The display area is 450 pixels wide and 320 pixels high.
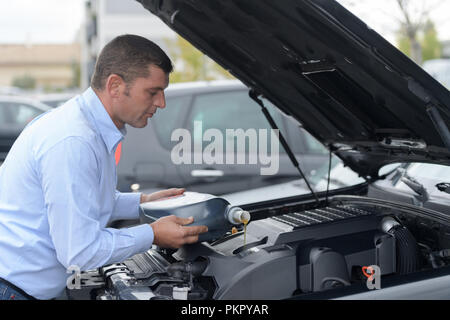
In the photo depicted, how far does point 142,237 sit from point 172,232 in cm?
11

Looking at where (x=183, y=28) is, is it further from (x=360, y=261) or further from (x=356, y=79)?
(x=360, y=261)

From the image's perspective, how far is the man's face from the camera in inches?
79.0

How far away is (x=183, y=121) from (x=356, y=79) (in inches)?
112

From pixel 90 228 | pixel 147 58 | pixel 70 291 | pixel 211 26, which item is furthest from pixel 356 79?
pixel 70 291

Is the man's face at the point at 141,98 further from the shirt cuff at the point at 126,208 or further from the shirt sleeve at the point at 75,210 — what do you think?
the shirt cuff at the point at 126,208

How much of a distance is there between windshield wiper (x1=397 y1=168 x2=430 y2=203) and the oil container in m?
0.98

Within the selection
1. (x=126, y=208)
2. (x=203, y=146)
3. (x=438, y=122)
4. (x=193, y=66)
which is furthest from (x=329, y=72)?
(x=193, y=66)

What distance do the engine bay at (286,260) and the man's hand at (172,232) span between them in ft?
0.55

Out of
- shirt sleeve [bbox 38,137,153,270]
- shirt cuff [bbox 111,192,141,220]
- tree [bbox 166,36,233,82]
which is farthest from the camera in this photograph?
tree [bbox 166,36,233,82]

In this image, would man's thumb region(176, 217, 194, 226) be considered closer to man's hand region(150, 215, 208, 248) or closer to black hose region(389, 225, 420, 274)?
man's hand region(150, 215, 208, 248)

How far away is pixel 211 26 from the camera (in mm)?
2457

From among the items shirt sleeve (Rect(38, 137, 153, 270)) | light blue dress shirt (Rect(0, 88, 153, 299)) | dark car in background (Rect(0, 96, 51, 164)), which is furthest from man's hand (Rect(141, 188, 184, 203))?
dark car in background (Rect(0, 96, 51, 164))
